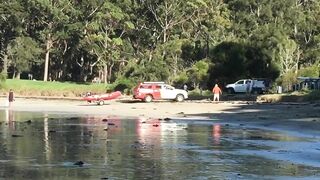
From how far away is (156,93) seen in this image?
174ft

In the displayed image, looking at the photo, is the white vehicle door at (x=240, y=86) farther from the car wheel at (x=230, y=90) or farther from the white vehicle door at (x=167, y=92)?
the white vehicle door at (x=167, y=92)

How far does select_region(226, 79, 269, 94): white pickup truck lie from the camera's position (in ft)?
195

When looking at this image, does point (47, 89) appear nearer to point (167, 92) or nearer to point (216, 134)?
point (167, 92)

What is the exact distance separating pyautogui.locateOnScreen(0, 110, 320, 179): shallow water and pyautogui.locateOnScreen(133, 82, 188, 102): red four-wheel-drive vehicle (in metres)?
28.0

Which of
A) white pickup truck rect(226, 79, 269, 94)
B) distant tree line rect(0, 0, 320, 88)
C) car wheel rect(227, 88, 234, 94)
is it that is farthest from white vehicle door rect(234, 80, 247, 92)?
distant tree line rect(0, 0, 320, 88)

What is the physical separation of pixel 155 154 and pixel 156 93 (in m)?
37.0

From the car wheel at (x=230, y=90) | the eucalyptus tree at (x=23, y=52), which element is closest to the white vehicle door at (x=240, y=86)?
the car wheel at (x=230, y=90)

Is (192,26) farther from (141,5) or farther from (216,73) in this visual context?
(216,73)

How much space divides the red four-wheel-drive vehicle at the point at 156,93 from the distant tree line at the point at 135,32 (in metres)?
16.5

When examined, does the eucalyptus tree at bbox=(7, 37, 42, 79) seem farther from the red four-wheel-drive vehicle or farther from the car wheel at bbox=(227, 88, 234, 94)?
the red four-wheel-drive vehicle

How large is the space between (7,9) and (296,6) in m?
43.6

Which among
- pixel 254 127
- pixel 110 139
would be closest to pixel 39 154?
pixel 110 139

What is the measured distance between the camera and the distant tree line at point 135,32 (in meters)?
77.5

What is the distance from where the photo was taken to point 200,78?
63.5 metres
